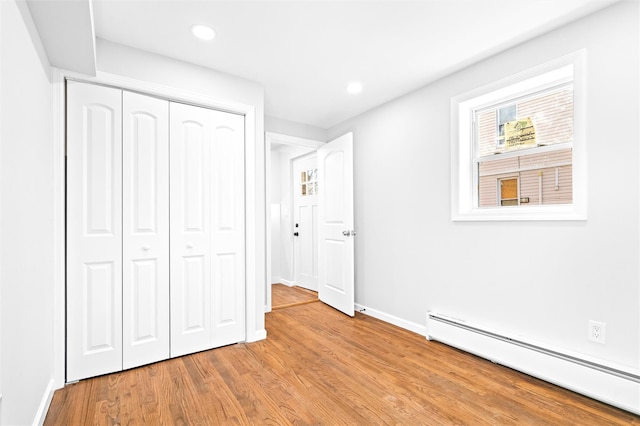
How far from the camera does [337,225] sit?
3.77m

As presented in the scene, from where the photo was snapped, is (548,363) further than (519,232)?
No

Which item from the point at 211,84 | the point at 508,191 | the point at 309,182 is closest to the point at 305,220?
the point at 309,182

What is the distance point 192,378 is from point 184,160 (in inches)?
64.0

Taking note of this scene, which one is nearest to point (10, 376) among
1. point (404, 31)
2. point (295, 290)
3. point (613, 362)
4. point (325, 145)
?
point (404, 31)

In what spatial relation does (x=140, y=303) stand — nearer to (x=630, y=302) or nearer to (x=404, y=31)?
(x=404, y=31)

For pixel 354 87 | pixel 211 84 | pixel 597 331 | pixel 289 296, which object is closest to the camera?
pixel 597 331

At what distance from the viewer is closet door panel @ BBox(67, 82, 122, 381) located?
6.88 ft

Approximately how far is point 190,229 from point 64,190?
85cm

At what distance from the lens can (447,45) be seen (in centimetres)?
233

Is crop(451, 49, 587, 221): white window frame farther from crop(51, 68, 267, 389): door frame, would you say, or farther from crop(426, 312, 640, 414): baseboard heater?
crop(51, 68, 267, 389): door frame

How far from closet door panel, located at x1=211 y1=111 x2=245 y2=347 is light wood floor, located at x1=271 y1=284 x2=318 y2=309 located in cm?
125

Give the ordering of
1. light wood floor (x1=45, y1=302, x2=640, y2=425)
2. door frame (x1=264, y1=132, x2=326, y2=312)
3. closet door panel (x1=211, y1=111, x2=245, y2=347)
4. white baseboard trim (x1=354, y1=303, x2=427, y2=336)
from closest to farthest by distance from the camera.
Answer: light wood floor (x1=45, y1=302, x2=640, y2=425), closet door panel (x1=211, y1=111, x2=245, y2=347), white baseboard trim (x1=354, y1=303, x2=427, y2=336), door frame (x1=264, y1=132, x2=326, y2=312)

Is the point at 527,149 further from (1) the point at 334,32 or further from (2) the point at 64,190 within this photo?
(2) the point at 64,190

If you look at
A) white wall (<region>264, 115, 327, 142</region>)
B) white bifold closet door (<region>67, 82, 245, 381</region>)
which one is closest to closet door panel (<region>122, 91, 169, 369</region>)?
white bifold closet door (<region>67, 82, 245, 381</region>)
